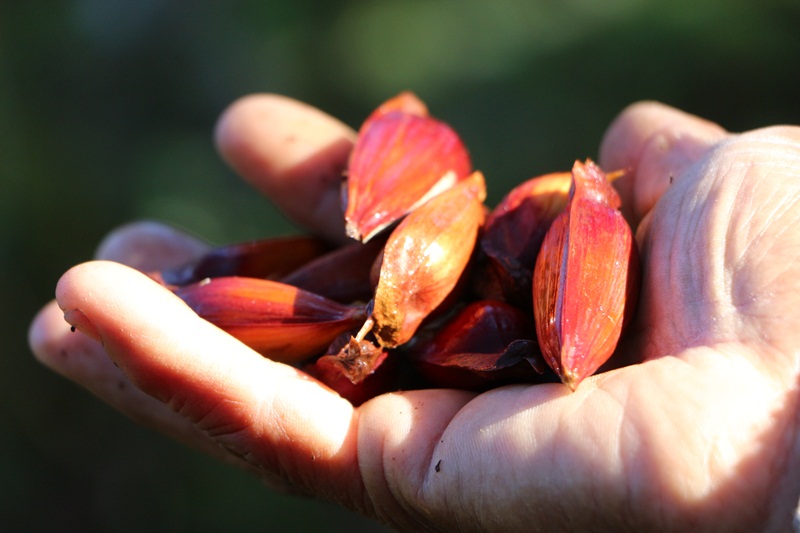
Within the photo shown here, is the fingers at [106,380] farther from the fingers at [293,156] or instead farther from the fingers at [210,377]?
the fingers at [293,156]

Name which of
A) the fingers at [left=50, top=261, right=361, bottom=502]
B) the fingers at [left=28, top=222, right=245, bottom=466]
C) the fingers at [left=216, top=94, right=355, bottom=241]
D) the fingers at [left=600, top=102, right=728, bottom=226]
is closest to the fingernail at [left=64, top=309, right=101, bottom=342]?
the fingers at [left=50, top=261, right=361, bottom=502]

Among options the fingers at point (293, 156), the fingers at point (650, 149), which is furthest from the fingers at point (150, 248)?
the fingers at point (650, 149)

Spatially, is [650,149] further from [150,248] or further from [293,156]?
[150,248]

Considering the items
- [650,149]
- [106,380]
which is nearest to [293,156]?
[106,380]

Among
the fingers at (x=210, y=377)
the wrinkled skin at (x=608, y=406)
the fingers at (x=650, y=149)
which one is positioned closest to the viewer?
the wrinkled skin at (x=608, y=406)

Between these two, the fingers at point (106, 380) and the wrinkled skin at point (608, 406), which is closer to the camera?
the wrinkled skin at point (608, 406)

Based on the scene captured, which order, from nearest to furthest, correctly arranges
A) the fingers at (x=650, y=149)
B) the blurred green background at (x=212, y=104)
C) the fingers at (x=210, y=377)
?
the fingers at (x=210, y=377)
the fingers at (x=650, y=149)
the blurred green background at (x=212, y=104)
